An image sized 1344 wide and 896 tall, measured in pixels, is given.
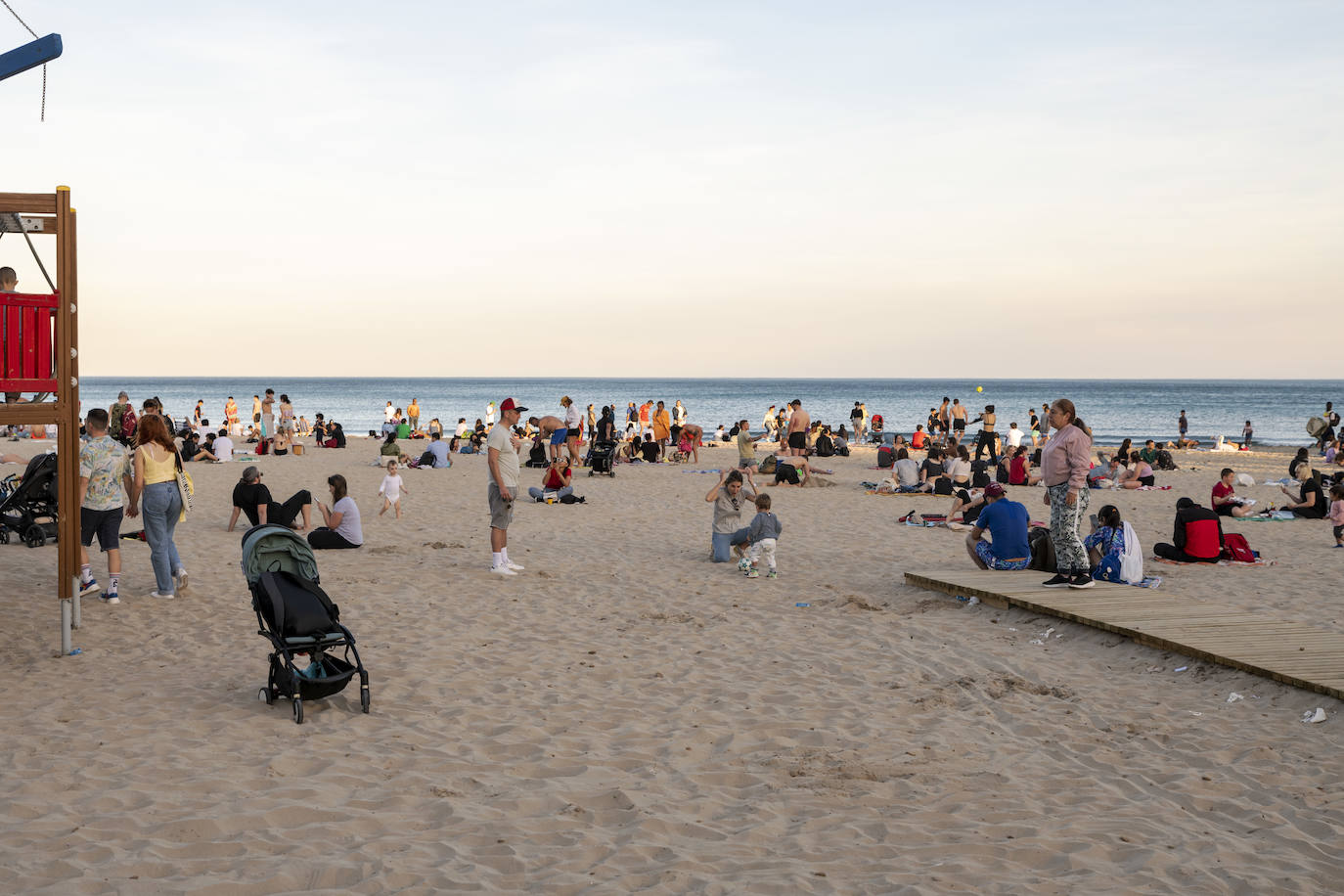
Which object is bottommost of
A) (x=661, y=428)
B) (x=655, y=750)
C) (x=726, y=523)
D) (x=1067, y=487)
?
(x=655, y=750)

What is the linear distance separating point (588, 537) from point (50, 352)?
7.92m

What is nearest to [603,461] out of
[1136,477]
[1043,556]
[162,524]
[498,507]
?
[1136,477]

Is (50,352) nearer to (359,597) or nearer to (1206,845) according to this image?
(359,597)

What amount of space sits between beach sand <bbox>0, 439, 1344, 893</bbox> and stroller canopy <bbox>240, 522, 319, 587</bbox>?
0.87 m

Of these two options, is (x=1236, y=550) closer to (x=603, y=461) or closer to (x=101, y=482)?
(x=101, y=482)

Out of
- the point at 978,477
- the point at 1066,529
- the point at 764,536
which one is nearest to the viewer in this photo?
the point at 1066,529

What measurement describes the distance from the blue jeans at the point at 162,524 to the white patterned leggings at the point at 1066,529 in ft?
26.4

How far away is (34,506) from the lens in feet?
39.7

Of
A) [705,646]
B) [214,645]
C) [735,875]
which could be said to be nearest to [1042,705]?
[705,646]

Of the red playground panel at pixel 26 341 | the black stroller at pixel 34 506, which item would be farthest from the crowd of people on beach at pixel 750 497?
the black stroller at pixel 34 506

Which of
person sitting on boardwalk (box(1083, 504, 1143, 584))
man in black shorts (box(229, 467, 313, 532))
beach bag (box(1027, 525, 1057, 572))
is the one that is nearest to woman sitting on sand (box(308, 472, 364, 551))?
man in black shorts (box(229, 467, 313, 532))

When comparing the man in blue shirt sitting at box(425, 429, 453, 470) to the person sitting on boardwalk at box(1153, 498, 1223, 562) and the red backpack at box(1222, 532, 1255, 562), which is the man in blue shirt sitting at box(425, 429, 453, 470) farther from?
the red backpack at box(1222, 532, 1255, 562)

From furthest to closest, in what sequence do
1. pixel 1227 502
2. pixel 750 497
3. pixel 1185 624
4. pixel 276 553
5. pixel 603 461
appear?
pixel 603 461
pixel 1227 502
pixel 750 497
pixel 1185 624
pixel 276 553

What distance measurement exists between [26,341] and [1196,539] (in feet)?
40.7
